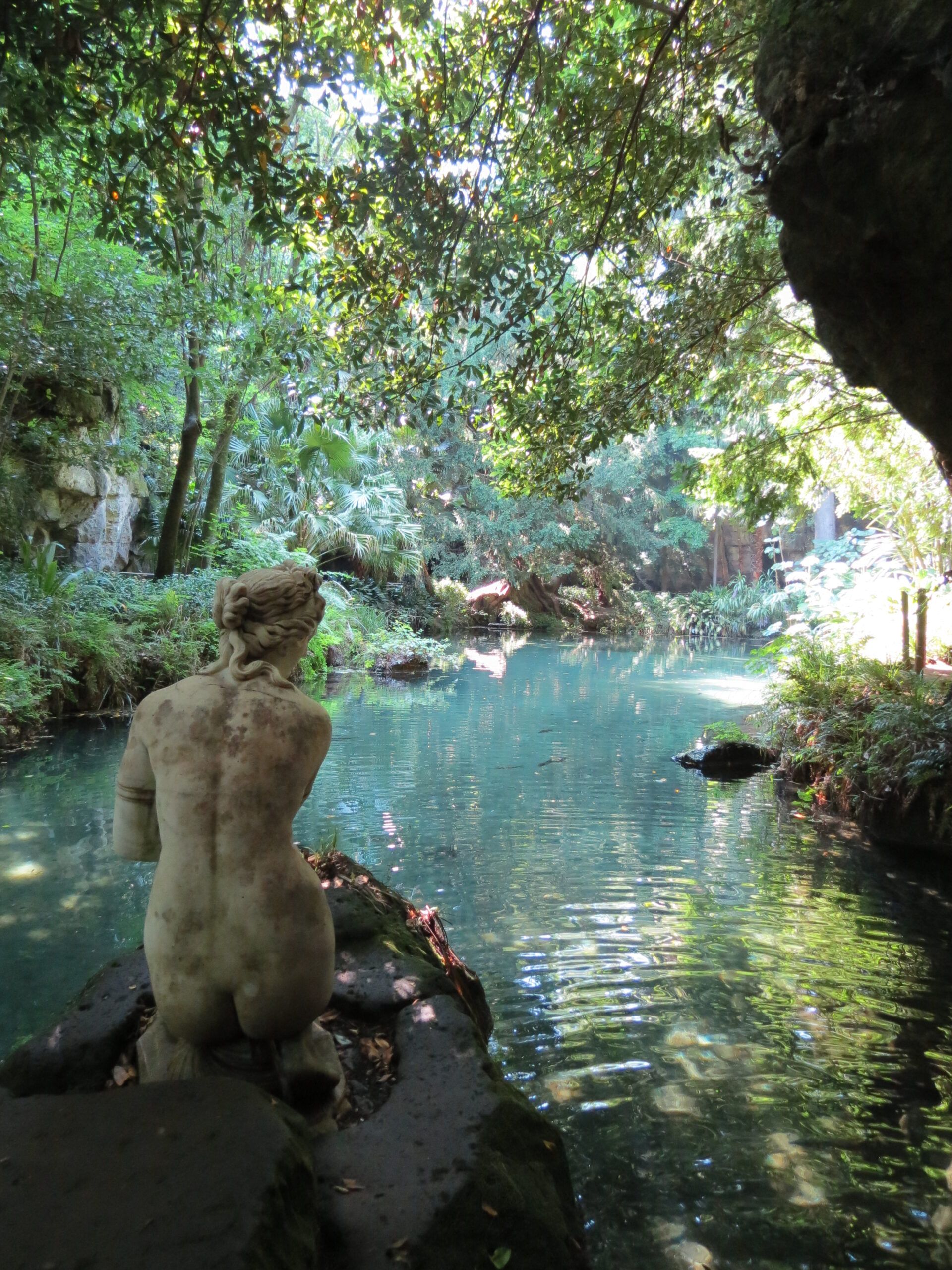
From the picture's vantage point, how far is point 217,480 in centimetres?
1435

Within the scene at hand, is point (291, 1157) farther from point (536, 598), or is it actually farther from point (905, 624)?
point (536, 598)

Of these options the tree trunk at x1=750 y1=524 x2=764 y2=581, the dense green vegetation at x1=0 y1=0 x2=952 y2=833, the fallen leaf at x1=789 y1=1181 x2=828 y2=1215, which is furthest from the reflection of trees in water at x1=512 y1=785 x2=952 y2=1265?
the tree trunk at x1=750 y1=524 x2=764 y2=581

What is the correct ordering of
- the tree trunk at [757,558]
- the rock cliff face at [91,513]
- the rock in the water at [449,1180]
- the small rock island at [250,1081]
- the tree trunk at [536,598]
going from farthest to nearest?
the tree trunk at [757,558], the tree trunk at [536,598], the rock cliff face at [91,513], the rock in the water at [449,1180], the small rock island at [250,1081]

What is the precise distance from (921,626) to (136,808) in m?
9.27

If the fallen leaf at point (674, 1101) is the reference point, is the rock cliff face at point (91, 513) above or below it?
above

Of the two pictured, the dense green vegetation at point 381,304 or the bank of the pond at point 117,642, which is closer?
the dense green vegetation at point 381,304

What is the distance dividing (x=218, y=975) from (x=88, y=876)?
4.15m

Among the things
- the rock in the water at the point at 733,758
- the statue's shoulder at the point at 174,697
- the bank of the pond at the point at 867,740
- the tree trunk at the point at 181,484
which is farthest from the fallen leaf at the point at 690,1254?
the tree trunk at the point at 181,484

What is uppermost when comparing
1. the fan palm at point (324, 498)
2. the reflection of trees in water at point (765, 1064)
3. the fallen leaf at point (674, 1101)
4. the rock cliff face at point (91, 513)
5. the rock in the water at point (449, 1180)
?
the fan palm at point (324, 498)

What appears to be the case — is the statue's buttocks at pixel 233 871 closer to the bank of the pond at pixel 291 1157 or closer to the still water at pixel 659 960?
the bank of the pond at pixel 291 1157

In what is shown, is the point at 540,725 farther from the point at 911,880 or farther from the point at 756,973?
the point at 756,973

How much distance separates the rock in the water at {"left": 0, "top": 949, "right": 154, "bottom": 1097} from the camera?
238cm

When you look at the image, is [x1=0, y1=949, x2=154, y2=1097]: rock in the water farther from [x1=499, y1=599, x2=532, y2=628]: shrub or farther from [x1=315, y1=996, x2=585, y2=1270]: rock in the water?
[x1=499, y1=599, x2=532, y2=628]: shrub

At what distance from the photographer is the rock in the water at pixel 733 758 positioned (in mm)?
9422
